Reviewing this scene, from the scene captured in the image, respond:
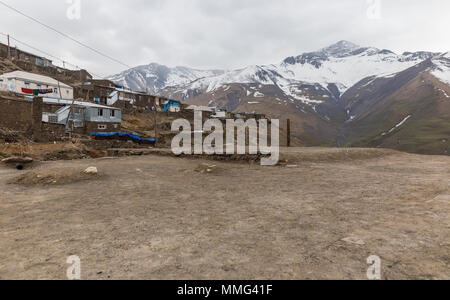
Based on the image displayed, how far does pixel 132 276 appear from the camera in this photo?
2922 millimetres

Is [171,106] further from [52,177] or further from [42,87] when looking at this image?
[52,177]

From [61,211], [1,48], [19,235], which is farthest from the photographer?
[1,48]

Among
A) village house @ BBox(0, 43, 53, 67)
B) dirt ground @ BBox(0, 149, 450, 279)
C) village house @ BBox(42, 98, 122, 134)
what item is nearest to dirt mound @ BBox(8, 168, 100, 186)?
dirt ground @ BBox(0, 149, 450, 279)

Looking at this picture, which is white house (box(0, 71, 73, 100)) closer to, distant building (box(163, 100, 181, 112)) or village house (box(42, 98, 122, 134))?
village house (box(42, 98, 122, 134))

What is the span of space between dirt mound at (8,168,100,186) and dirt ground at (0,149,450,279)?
52cm

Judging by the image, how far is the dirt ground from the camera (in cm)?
308

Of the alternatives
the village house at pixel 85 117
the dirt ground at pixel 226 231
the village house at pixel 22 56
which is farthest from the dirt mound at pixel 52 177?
the village house at pixel 22 56

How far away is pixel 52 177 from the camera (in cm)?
934

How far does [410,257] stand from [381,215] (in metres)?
2.16

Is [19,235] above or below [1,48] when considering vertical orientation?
below
